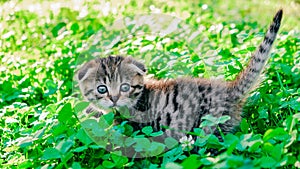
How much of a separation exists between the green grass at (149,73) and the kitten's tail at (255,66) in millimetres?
211

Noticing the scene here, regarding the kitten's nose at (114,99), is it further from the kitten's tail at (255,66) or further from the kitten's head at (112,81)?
the kitten's tail at (255,66)

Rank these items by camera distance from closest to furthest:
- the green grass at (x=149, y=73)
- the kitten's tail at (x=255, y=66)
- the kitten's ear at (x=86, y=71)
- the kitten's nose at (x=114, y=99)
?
the green grass at (x=149, y=73)
the kitten's tail at (x=255, y=66)
the kitten's nose at (x=114, y=99)
the kitten's ear at (x=86, y=71)

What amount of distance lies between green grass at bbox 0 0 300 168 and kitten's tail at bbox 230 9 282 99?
211 millimetres

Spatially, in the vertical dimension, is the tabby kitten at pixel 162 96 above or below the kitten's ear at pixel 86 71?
below

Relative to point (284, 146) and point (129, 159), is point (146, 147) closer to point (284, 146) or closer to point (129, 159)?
point (129, 159)

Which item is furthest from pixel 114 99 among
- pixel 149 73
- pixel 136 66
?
pixel 149 73

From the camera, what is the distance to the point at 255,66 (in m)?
3.74

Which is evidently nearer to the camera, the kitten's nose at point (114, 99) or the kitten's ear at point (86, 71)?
the kitten's nose at point (114, 99)

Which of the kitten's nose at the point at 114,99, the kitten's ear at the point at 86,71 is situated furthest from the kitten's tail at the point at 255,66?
the kitten's ear at the point at 86,71

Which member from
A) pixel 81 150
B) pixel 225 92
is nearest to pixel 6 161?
pixel 81 150

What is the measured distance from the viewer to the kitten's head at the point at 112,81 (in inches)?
153

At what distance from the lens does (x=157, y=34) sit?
5992mm

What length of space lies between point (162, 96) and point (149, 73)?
1.06m

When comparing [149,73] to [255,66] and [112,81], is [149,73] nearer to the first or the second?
[112,81]
